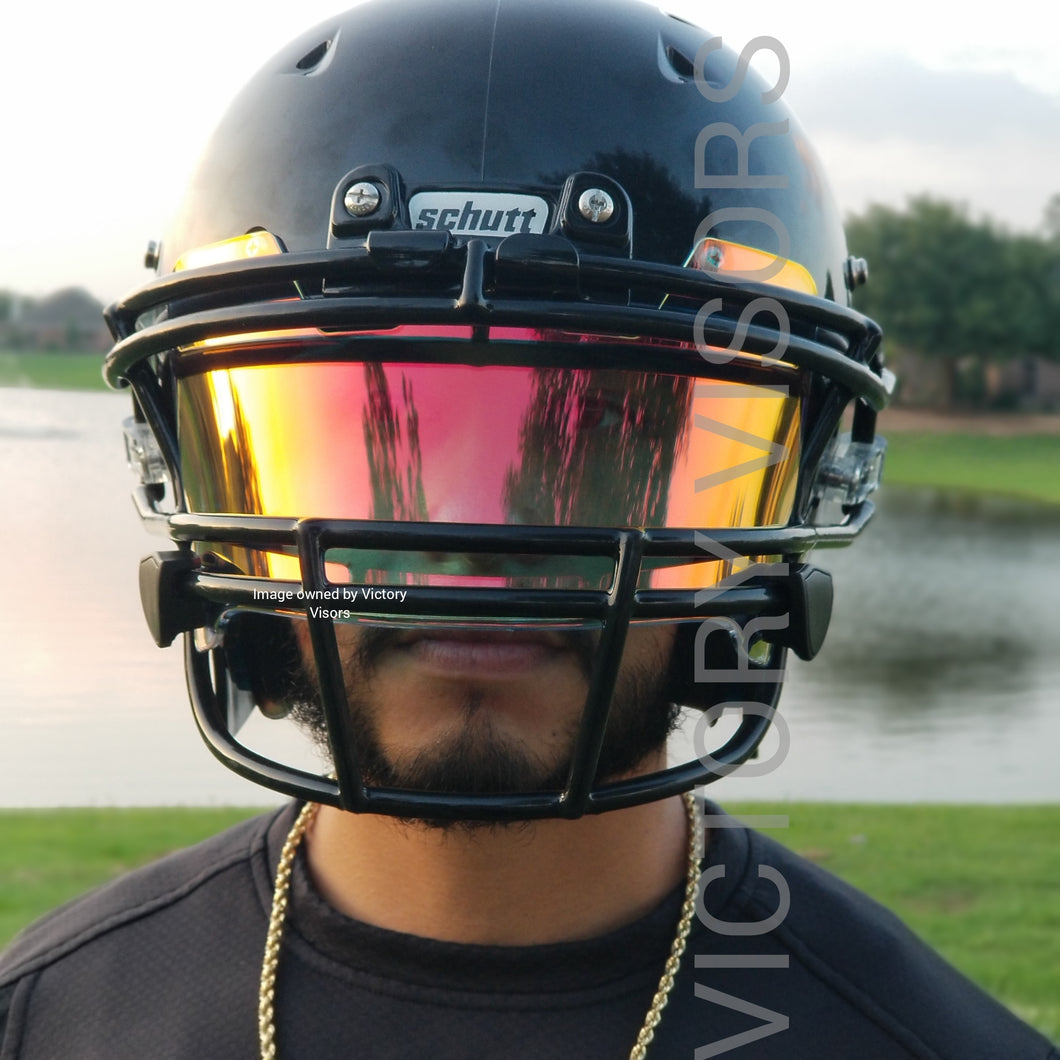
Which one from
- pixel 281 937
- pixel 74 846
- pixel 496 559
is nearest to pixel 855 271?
pixel 496 559

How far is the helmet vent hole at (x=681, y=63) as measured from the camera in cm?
158

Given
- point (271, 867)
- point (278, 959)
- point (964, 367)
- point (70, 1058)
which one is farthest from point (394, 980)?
point (964, 367)

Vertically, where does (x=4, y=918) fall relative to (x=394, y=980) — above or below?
below

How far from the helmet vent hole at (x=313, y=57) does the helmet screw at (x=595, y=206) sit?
491 mm

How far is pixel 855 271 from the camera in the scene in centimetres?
182

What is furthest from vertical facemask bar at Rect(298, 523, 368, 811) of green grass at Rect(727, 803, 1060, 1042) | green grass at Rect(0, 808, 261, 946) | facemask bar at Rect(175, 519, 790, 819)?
green grass at Rect(0, 808, 261, 946)

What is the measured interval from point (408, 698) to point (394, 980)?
322mm

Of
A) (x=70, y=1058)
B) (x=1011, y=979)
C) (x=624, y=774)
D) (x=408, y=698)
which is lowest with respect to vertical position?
(x=1011, y=979)

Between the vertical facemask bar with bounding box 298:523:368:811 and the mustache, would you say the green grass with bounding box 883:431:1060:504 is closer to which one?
the mustache

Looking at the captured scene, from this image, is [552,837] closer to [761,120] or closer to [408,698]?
[408,698]

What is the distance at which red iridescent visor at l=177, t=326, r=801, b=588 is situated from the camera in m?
1.33

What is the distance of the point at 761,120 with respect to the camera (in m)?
1.61

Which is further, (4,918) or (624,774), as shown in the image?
(4,918)

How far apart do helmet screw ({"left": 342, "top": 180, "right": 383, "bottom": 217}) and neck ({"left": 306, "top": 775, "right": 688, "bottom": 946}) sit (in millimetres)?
722
